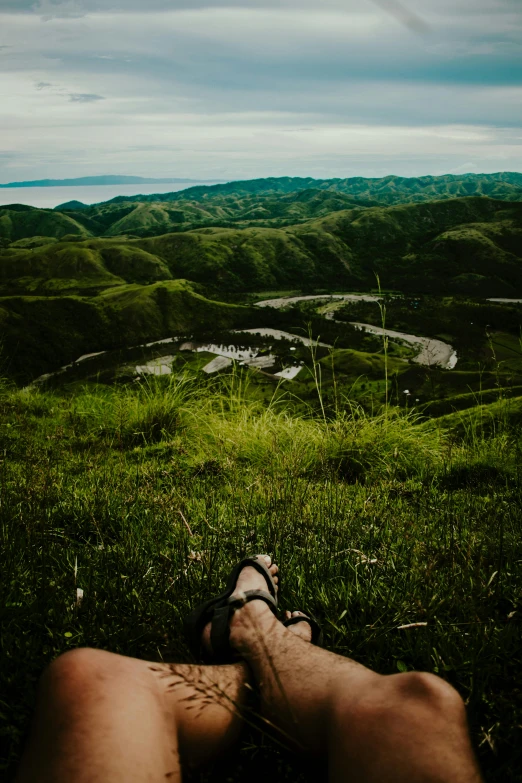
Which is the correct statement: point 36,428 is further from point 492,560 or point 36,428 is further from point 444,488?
point 492,560

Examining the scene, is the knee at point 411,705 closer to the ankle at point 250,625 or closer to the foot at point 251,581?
the ankle at point 250,625

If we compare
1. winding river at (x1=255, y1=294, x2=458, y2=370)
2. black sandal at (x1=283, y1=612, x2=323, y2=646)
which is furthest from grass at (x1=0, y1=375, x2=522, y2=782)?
winding river at (x1=255, y1=294, x2=458, y2=370)

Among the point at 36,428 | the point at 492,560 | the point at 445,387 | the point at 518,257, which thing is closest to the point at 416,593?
the point at 492,560

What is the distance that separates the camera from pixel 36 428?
21.0ft

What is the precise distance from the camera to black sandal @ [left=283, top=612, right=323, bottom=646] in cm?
198

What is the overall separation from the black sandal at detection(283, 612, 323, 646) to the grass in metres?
0.08

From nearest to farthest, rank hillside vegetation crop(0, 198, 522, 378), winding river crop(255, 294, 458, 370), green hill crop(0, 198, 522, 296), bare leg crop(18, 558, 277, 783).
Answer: bare leg crop(18, 558, 277, 783) → winding river crop(255, 294, 458, 370) → hillside vegetation crop(0, 198, 522, 378) → green hill crop(0, 198, 522, 296)

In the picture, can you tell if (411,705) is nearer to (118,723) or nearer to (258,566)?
(118,723)

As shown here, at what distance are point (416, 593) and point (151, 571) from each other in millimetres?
1300

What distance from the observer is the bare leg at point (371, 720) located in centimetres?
122

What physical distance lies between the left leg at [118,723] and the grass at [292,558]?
0.67ft

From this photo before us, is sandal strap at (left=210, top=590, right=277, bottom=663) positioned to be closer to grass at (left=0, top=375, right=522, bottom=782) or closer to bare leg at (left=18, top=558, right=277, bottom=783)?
grass at (left=0, top=375, right=522, bottom=782)

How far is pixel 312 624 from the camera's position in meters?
2.03

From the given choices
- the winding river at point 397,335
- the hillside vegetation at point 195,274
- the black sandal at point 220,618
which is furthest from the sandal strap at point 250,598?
the hillside vegetation at point 195,274
